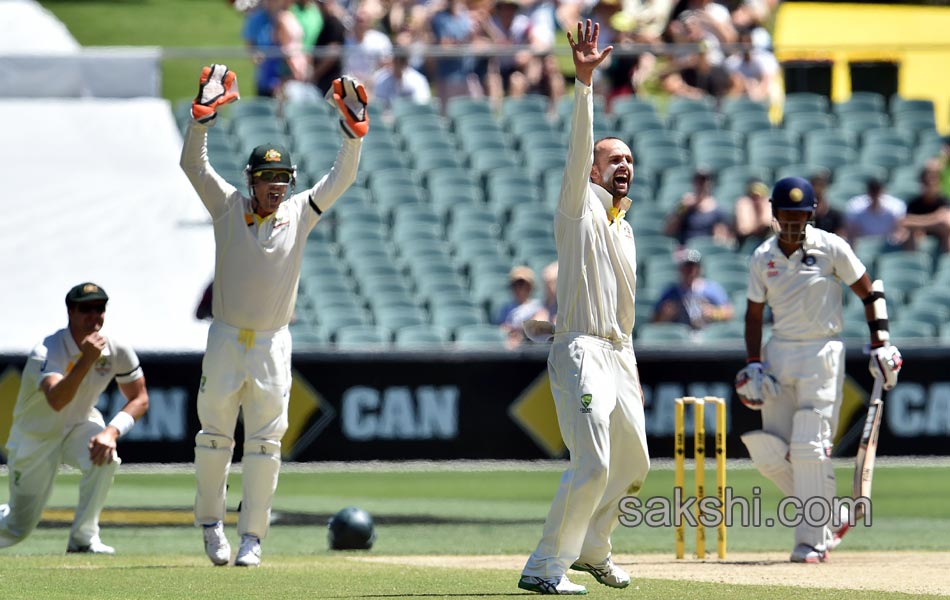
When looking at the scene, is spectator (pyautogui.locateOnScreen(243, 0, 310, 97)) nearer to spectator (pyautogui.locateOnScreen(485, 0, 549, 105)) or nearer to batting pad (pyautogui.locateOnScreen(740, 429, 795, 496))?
spectator (pyautogui.locateOnScreen(485, 0, 549, 105))

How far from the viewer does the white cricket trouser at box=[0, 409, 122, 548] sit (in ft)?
32.8

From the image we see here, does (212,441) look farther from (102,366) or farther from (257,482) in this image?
(102,366)

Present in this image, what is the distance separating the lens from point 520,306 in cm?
1644

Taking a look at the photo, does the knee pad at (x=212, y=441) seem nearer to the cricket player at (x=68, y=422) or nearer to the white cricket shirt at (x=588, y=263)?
the cricket player at (x=68, y=422)

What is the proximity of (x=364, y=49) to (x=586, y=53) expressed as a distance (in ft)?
38.2

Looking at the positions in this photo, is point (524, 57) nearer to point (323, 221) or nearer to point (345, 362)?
point (323, 221)

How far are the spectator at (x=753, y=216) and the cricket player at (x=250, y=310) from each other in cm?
937

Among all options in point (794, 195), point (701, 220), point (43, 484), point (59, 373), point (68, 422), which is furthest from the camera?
point (701, 220)

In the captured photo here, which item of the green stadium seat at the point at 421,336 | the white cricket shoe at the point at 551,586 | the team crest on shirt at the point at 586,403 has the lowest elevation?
the green stadium seat at the point at 421,336

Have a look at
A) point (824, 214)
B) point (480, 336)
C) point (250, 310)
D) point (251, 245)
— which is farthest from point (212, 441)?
point (824, 214)

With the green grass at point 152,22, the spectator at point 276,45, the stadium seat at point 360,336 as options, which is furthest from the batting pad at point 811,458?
the green grass at point 152,22

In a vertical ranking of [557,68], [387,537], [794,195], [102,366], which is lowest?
[387,537]

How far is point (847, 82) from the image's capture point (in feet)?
64.5

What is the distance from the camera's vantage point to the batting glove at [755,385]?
9.75 meters
